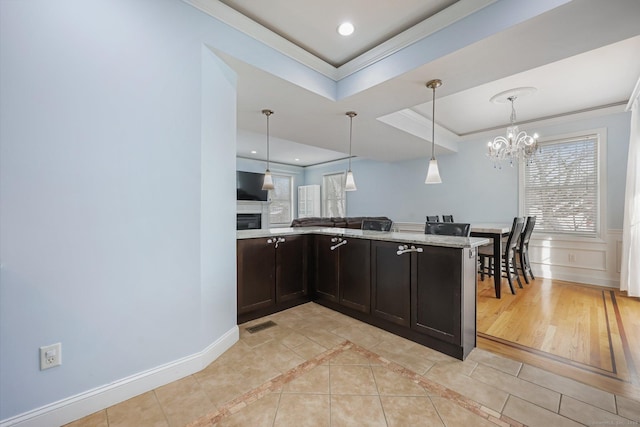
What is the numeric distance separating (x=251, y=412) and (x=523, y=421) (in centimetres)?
148

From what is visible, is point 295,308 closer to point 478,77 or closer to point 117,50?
point 117,50

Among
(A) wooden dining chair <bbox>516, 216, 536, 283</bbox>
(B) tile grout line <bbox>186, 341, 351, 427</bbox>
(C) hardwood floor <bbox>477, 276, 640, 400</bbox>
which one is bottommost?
(B) tile grout line <bbox>186, 341, 351, 427</bbox>

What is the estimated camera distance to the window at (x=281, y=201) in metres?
8.52

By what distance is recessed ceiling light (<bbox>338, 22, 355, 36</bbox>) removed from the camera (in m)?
2.18

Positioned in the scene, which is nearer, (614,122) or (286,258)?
(286,258)

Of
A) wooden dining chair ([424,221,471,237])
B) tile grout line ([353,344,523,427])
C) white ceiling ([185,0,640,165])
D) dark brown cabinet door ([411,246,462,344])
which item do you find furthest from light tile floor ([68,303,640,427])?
white ceiling ([185,0,640,165])

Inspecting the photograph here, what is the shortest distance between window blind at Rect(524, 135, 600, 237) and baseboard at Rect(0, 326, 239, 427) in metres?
5.32

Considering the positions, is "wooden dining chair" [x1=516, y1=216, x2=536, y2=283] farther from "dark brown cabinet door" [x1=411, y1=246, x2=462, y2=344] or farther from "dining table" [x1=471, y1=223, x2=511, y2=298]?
"dark brown cabinet door" [x1=411, y1=246, x2=462, y2=344]

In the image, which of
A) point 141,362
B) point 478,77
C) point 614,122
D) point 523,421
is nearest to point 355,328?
point 523,421

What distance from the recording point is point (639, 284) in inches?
126

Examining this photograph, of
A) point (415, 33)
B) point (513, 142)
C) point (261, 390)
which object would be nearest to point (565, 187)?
point (513, 142)

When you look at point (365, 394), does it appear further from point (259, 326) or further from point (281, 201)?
point (281, 201)

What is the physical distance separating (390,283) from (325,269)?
33.8 inches

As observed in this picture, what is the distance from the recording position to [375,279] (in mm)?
2605
